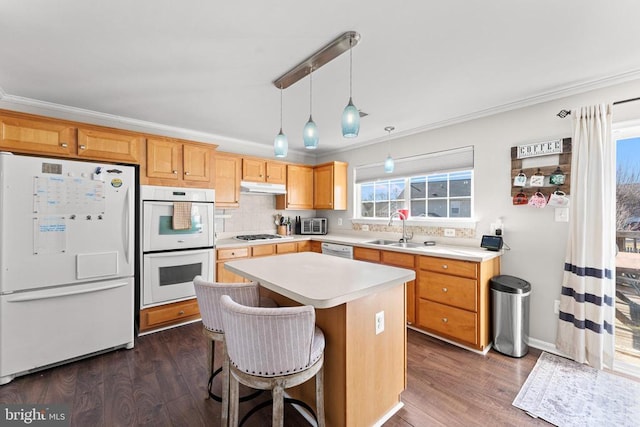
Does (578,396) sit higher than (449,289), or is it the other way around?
(449,289)

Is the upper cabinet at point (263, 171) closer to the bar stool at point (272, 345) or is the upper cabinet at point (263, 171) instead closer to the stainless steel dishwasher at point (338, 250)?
the stainless steel dishwasher at point (338, 250)

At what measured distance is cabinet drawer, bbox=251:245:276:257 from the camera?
3.70 m

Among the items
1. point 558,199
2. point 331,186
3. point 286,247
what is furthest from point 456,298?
point 331,186

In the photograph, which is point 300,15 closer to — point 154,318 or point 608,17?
point 608,17

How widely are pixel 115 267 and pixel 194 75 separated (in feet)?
6.25

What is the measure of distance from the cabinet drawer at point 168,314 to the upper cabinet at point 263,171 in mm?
1829

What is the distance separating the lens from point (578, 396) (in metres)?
1.92

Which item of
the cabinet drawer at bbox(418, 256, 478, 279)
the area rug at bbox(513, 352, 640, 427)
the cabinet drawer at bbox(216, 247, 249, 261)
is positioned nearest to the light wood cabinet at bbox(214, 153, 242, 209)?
the cabinet drawer at bbox(216, 247, 249, 261)

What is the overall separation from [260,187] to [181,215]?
1.26m

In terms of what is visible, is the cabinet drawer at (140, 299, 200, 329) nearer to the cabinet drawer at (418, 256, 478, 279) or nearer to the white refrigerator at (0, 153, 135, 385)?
the white refrigerator at (0, 153, 135, 385)

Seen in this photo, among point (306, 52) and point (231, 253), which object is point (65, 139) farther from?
point (306, 52)

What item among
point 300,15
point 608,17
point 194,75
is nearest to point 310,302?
point 300,15

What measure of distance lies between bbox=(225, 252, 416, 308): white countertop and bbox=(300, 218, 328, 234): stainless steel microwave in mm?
2565

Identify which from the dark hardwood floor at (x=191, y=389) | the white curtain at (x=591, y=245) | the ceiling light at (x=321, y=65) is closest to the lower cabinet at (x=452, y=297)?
the dark hardwood floor at (x=191, y=389)
